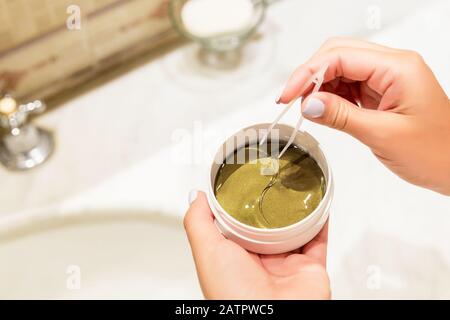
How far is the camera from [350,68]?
61 centimetres

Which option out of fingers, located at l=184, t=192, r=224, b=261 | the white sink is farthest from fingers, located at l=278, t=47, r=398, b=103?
the white sink

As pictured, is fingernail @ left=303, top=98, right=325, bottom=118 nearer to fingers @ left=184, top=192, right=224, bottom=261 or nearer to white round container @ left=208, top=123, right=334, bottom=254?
white round container @ left=208, top=123, right=334, bottom=254

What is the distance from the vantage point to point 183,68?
85 cm

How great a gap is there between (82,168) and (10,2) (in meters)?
0.21

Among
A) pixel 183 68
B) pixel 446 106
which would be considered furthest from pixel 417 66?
pixel 183 68

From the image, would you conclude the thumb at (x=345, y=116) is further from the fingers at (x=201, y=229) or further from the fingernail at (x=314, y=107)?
the fingers at (x=201, y=229)

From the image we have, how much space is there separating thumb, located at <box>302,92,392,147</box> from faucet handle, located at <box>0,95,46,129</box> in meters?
0.33

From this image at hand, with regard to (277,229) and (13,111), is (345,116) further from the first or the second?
(13,111)

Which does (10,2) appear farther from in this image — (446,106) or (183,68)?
(446,106)

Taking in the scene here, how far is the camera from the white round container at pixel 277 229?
0.53 m

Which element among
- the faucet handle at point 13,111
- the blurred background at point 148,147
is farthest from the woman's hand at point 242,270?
the faucet handle at point 13,111

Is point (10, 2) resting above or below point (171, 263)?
above

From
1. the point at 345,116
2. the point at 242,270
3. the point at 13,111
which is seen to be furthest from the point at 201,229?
the point at 13,111
